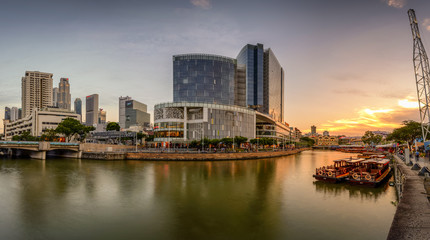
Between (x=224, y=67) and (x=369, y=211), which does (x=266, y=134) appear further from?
(x=369, y=211)

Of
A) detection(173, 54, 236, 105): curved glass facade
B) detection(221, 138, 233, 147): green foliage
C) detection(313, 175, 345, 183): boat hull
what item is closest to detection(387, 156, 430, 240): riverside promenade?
detection(313, 175, 345, 183): boat hull

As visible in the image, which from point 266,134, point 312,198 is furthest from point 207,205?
point 266,134

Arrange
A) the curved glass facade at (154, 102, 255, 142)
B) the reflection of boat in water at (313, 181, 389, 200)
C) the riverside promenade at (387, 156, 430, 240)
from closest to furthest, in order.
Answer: the riverside promenade at (387, 156, 430, 240) < the reflection of boat in water at (313, 181, 389, 200) < the curved glass facade at (154, 102, 255, 142)

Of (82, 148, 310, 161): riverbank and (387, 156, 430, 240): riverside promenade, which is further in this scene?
(82, 148, 310, 161): riverbank

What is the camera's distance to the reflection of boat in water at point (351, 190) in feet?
116

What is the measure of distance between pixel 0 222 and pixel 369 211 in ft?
118

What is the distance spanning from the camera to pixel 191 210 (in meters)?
27.6

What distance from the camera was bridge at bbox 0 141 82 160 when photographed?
8064cm

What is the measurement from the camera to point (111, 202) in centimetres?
3128

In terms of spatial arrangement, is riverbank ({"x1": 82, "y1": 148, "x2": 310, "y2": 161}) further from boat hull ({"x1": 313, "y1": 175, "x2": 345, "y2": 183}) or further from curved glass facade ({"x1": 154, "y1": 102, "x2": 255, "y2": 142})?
boat hull ({"x1": 313, "y1": 175, "x2": 345, "y2": 183})

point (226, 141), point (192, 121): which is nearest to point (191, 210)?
point (226, 141)

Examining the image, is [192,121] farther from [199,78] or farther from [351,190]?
[351,190]

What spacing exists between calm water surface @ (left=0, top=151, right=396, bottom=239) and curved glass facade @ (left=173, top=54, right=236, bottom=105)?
140 metres

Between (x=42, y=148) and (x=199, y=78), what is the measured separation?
114 m
